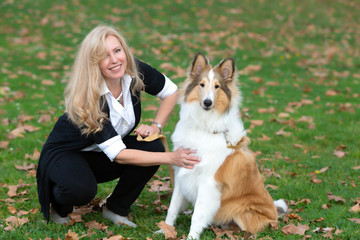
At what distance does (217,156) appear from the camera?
3504 millimetres

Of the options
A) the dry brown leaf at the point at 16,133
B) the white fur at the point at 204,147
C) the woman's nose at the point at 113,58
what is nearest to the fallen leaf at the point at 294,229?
the white fur at the point at 204,147

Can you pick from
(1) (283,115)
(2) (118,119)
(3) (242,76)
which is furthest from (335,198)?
(3) (242,76)

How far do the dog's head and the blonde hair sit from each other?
77 centimetres

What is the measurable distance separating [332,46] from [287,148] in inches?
351

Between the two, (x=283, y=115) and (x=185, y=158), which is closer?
(x=185, y=158)

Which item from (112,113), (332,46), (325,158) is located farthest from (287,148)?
(332,46)

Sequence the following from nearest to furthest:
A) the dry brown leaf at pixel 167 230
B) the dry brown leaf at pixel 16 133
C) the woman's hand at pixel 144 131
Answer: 1. the dry brown leaf at pixel 167 230
2. the woman's hand at pixel 144 131
3. the dry brown leaf at pixel 16 133

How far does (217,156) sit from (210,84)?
618mm

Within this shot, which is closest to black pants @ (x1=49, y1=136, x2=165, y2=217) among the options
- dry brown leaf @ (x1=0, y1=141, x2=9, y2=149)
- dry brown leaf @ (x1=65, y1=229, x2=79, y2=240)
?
dry brown leaf @ (x1=65, y1=229, x2=79, y2=240)

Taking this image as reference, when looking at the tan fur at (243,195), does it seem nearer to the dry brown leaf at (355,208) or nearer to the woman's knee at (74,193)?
the dry brown leaf at (355,208)

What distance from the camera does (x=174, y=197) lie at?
3.82 meters

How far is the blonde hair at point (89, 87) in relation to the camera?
3.44m

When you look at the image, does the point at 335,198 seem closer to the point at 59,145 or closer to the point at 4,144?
the point at 59,145

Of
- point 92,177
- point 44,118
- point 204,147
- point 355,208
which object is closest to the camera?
point 204,147
